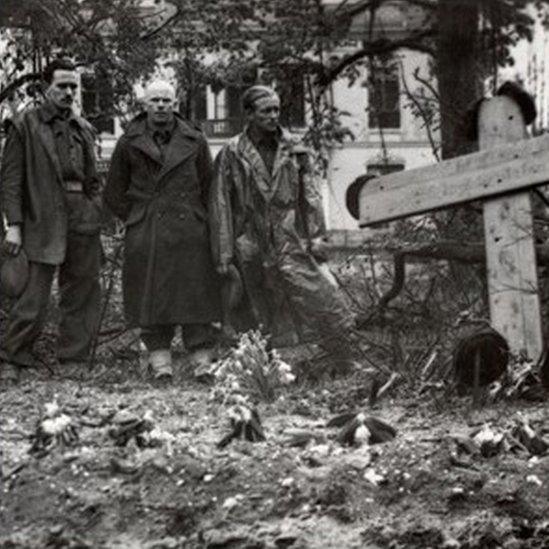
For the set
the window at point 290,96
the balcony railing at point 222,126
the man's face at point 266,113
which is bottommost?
the man's face at point 266,113

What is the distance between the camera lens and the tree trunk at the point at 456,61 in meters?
8.57

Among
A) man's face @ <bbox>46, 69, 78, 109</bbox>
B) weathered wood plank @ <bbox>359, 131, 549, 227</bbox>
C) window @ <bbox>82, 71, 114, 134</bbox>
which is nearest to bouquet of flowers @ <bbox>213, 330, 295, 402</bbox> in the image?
weathered wood plank @ <bbox>359, 131, 549, 227</bbox>

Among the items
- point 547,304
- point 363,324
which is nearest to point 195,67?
point 363,324

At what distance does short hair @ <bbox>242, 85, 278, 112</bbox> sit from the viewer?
23.8 ft

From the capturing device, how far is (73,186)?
7289 millimetres

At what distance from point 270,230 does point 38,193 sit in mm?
1349

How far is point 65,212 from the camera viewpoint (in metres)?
7.21

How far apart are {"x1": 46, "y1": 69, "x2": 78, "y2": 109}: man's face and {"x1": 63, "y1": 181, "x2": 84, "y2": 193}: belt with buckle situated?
434 mm

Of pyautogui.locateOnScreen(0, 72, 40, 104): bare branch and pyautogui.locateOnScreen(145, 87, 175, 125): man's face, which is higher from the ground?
pyautogui.locateOnScreen(0, 72, 40, 104): bare branch

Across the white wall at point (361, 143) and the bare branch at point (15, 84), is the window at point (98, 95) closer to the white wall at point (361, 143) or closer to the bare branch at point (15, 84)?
the bare branch at point (15, 84)

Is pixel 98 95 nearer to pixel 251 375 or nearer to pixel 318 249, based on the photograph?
pixel 318 249

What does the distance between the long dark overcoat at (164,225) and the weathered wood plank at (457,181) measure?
1.11 m

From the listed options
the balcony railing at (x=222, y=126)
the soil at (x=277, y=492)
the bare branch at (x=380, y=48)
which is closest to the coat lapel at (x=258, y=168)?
the soil at (x=277, y=492)

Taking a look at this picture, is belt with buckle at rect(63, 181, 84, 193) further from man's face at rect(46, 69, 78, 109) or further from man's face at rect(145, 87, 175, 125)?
man's face at rect(145, 87, 175, 125)
